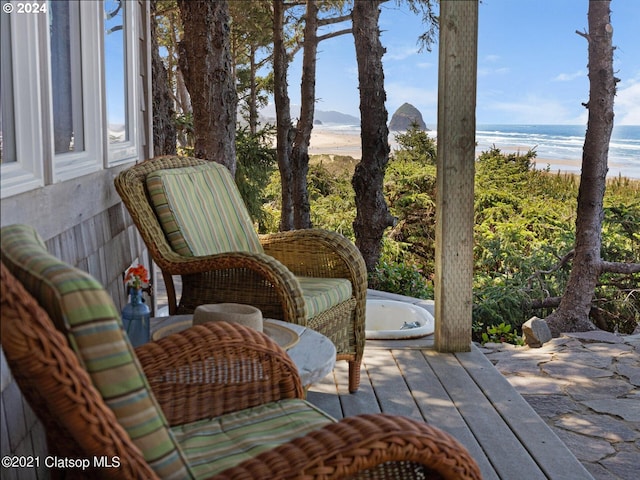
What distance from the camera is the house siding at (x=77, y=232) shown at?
1612mm

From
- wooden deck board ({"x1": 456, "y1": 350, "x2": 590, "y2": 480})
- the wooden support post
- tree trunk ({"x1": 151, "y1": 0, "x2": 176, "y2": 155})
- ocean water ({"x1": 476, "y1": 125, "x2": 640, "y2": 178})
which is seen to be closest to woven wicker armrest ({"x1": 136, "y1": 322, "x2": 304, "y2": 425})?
wooden deck board ({"x1": 456, "y1": 350, "x2": 590, "y2": 480})

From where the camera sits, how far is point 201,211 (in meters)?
3.02

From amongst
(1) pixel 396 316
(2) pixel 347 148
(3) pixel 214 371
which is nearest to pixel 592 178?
(1) pixel 396 316

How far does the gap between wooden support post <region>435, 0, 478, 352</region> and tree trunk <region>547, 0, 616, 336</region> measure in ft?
11.8

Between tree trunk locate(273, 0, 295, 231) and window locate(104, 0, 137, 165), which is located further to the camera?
tree trunk locate(273, 0, 295, 231)

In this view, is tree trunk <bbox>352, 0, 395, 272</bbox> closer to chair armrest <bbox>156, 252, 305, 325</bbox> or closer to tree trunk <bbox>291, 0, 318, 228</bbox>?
tree trunk <bbox>291, 0, 318, 228</bbox>

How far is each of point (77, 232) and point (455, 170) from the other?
1756 millimetres

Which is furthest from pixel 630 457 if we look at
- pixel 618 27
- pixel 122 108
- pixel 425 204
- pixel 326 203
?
pixel 618 27

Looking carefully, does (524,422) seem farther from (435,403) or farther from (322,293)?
(322,293)

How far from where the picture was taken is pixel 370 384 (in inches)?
122

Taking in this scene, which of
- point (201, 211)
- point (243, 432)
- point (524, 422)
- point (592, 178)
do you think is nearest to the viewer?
point (243, 432)

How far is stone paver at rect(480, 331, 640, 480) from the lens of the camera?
2.84m

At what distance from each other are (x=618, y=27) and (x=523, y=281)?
24005 millimetres

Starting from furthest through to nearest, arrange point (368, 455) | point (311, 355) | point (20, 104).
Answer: point (311, 355) < point (20, 104) < point (368, 455)
